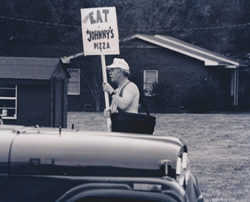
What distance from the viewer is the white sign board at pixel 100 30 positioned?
7418 millimetres

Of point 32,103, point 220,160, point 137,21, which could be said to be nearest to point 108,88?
point 220,160

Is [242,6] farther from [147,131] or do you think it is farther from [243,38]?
[147,131]

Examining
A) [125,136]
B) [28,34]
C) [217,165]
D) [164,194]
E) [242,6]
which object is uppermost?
[242,6]

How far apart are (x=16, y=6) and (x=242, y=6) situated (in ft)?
62.4

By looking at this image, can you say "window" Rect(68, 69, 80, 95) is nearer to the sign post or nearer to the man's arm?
the sign post

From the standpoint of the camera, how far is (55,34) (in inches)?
1692

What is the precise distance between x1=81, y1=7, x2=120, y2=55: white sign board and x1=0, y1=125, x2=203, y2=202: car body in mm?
4331

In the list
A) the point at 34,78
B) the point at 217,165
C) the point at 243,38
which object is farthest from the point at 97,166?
the point at 243,38

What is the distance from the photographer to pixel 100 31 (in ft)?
24.6

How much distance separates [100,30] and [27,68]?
22.1 feet

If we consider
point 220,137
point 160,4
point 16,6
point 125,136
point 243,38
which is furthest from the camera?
point 160,4

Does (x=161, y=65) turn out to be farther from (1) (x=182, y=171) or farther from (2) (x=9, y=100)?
(1) (x=182, y=171)

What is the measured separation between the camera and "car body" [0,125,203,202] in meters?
3.17

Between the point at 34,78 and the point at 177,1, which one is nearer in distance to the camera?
the point at 34,78
